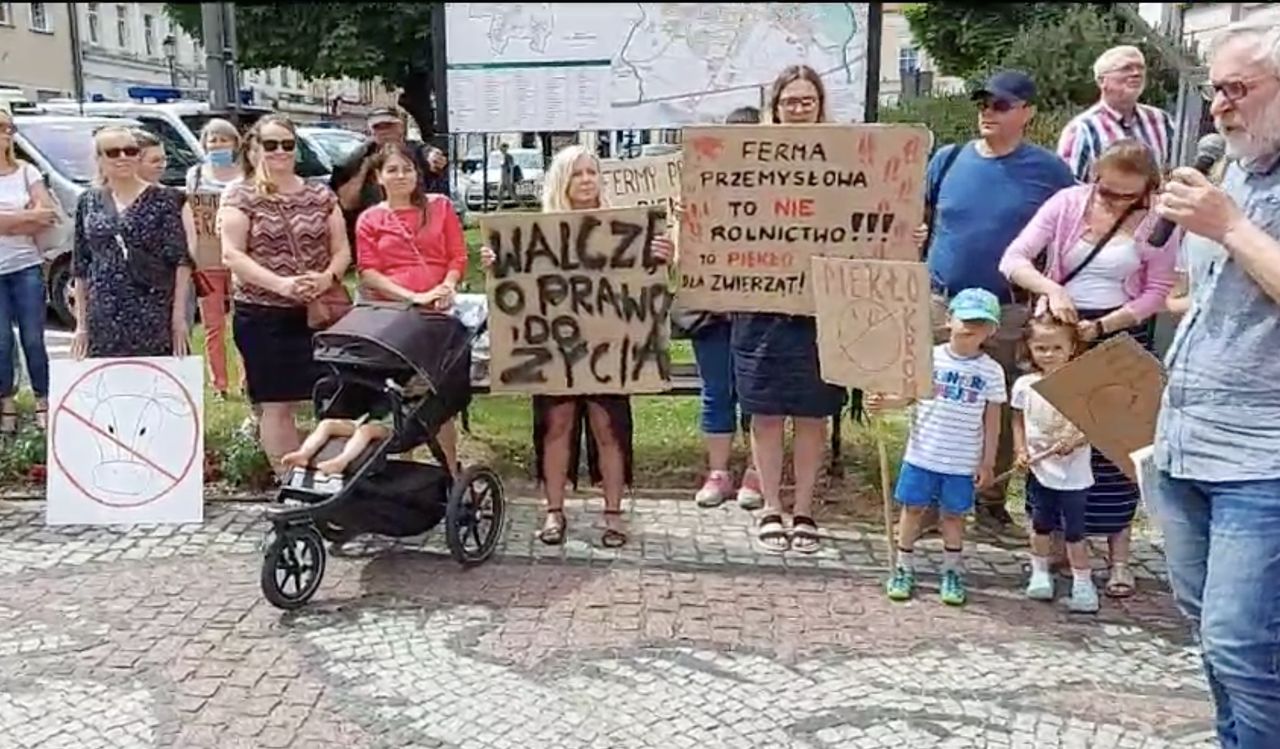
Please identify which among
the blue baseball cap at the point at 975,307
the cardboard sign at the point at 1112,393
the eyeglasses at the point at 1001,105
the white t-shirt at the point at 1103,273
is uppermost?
the eyeglasses at the point at 1001,105

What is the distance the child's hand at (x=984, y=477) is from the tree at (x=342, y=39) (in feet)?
59.3

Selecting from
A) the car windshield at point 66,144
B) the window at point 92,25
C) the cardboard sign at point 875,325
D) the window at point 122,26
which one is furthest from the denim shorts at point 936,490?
the window at point 122,26

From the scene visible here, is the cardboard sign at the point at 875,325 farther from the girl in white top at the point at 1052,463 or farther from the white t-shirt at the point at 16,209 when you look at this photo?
the white t-shirt at the point at 16,209

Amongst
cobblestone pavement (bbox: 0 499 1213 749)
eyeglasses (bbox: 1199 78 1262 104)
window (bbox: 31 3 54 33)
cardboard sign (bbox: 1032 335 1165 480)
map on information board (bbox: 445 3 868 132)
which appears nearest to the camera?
eyeglasses (bbox: 1199 78 1262 104)

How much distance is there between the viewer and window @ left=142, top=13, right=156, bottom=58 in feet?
148

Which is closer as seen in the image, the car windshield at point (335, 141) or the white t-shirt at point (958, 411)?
the white t-shirt at point (958, 411)

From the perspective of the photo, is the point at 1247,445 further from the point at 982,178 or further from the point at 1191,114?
the point at 1191,114

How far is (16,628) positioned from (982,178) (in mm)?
3780

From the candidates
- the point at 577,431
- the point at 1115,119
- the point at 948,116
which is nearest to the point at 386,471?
the point at 577,431

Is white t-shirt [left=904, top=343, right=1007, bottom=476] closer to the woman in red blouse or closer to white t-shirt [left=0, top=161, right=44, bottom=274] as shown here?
the woman in red blouse

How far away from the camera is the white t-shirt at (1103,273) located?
14.6 feet

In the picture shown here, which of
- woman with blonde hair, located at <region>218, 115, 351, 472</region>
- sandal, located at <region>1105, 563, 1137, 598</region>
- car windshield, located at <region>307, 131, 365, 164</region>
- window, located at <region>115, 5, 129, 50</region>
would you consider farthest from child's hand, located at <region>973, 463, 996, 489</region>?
window, located at <region>115, 5, 129, 50</region>

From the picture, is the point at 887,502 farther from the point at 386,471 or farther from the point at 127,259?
the point at 127,259

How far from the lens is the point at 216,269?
7156 millimetres
